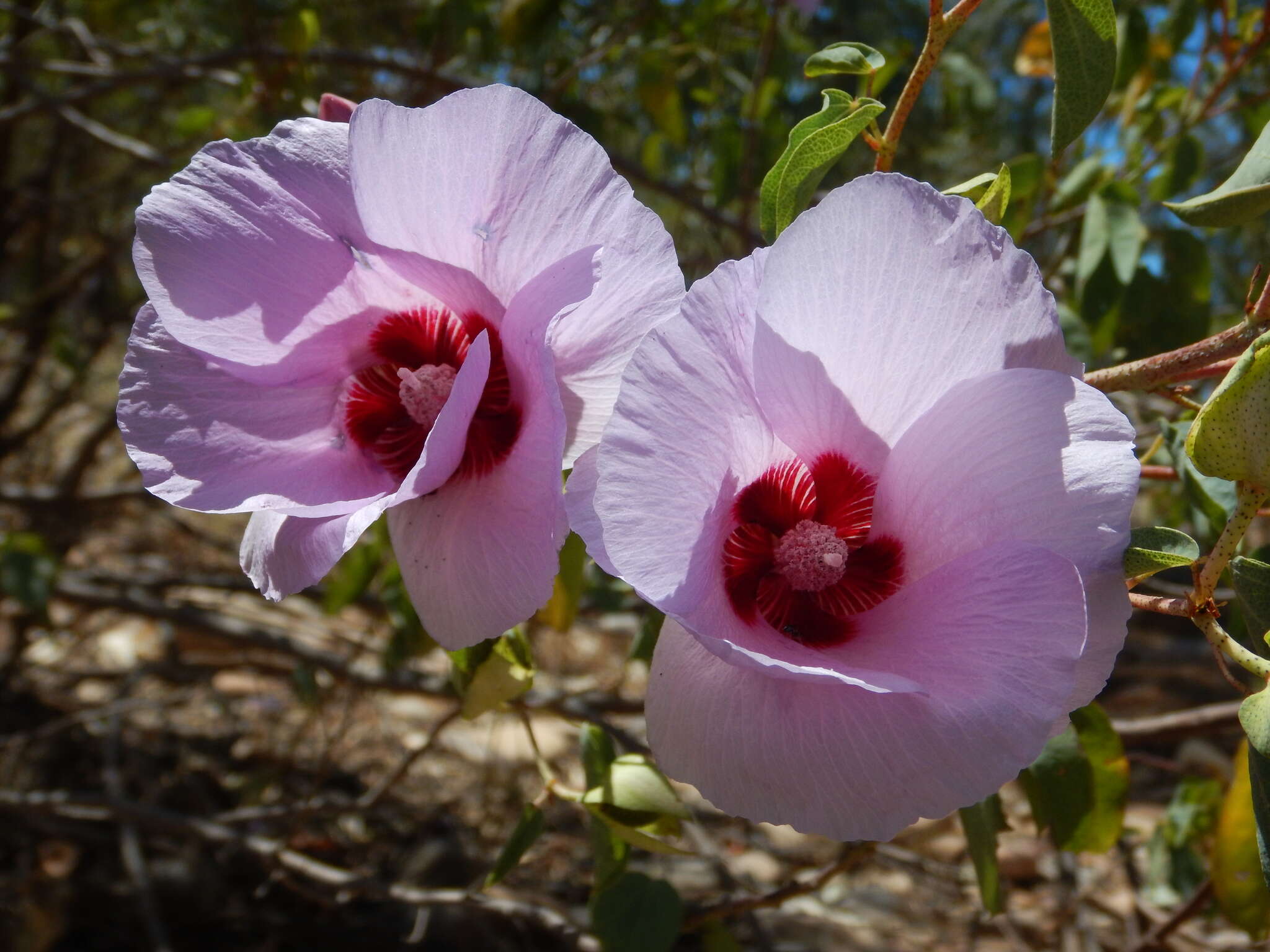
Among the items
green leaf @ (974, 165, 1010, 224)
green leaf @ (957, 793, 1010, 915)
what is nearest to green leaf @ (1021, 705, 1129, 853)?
green leaf @ (957, 793, 1010, 915)

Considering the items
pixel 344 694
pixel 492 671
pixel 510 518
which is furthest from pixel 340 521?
pixel 344 694

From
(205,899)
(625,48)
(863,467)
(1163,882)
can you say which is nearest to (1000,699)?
(863,467)

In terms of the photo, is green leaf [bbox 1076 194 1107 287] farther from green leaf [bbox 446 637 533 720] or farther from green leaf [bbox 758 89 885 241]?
green leaf [bbox 446 637 533 720]

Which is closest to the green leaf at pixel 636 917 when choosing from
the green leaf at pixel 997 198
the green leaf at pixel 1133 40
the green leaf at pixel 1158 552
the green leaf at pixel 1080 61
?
the green leaf at pixel 1158 552

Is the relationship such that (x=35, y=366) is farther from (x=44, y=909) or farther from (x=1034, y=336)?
(x=1034, y=336)

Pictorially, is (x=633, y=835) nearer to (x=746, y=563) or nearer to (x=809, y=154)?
(x=746, y=563)

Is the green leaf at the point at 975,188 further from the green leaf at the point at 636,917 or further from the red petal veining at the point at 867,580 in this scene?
the green leaf at the point at 636,917
